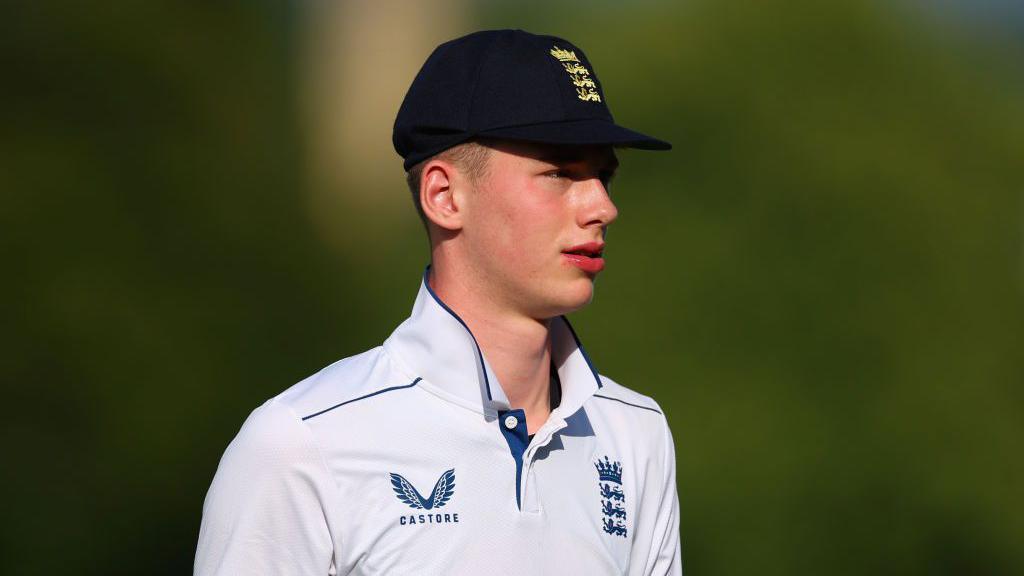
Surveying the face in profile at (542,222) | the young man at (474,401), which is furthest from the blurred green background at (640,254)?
the face in profile at (542,222)

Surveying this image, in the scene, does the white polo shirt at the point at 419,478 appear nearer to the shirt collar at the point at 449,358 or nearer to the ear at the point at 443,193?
the shirt collar at the point at 449,358

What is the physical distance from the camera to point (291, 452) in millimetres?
1602

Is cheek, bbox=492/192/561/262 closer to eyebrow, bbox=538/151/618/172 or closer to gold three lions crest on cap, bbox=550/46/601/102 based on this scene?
eyebrow, bbox=538/151/618/172

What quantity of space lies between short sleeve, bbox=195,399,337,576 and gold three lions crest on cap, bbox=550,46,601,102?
2.01ft

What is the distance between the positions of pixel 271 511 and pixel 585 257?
55cm

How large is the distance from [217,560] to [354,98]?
10.7ft

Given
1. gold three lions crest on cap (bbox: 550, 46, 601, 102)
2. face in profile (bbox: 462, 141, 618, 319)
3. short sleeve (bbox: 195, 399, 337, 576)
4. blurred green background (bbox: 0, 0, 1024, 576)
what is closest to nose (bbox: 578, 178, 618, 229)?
face in profile (bbox: 462, 141, 618, 319)

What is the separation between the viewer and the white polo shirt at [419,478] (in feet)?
5.19

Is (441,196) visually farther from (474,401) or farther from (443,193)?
(474,401)

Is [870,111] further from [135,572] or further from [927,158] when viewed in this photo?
[135,572]

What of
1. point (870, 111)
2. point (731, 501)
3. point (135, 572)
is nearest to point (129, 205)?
point (135, 572)

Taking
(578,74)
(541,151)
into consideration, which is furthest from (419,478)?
(578,74)

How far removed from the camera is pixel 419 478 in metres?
1.63

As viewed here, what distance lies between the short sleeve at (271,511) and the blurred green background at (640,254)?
9.07 feet
